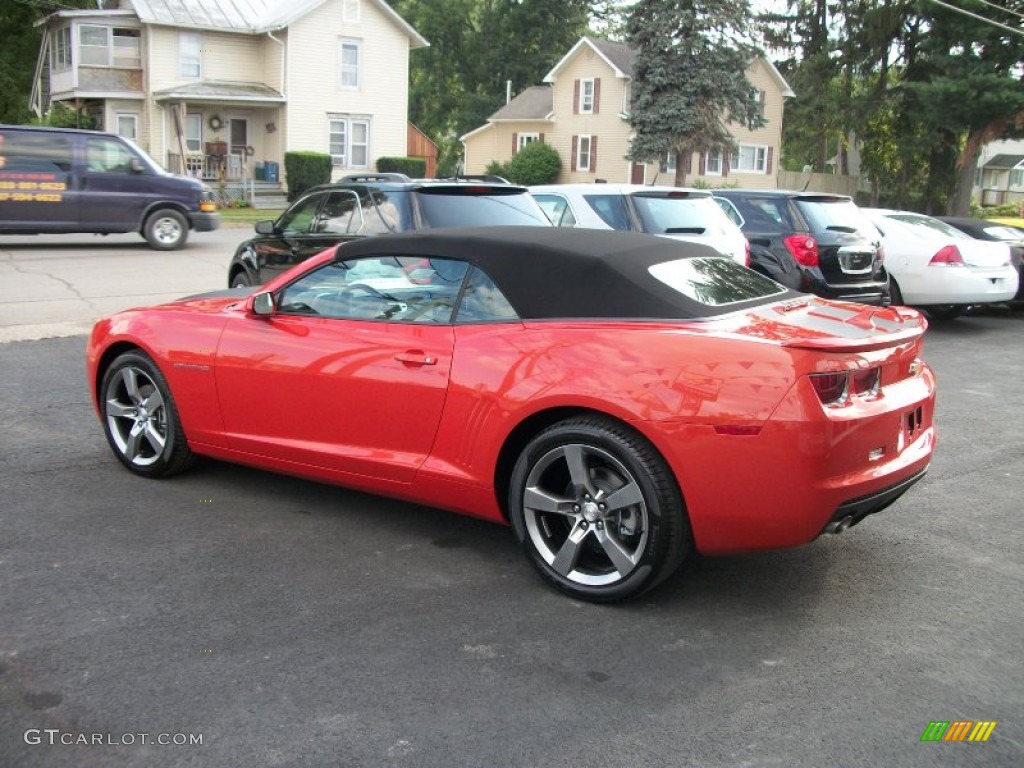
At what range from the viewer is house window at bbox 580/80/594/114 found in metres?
49.9

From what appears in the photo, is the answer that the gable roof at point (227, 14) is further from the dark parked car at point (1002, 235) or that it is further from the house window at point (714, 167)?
the dark parked car at point (1002, 235)

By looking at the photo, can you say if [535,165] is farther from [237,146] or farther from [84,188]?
[84,188]

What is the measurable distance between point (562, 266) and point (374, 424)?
1.14 m

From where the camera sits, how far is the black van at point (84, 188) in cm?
1709

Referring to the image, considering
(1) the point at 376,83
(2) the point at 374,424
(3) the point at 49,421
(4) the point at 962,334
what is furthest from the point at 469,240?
(1) the point at 376,83

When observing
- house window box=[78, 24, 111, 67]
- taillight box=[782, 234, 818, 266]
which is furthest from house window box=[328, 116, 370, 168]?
taillight box=[782, 234, 818, 266]

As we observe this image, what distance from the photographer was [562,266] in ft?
14.9

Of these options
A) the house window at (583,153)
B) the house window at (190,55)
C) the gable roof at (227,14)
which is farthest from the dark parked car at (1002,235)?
the house window at (583,153)

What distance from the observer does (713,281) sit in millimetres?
4855

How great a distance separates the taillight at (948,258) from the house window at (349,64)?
29.6 m

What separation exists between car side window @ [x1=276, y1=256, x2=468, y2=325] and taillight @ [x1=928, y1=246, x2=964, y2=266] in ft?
30.4

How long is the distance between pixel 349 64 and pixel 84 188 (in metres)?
22.4

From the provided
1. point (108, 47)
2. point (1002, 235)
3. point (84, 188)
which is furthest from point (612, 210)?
point (108, 47)

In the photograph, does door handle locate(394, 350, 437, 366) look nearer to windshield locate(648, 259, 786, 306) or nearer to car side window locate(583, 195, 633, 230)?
windshield locate(648, 259, 786, 306)
